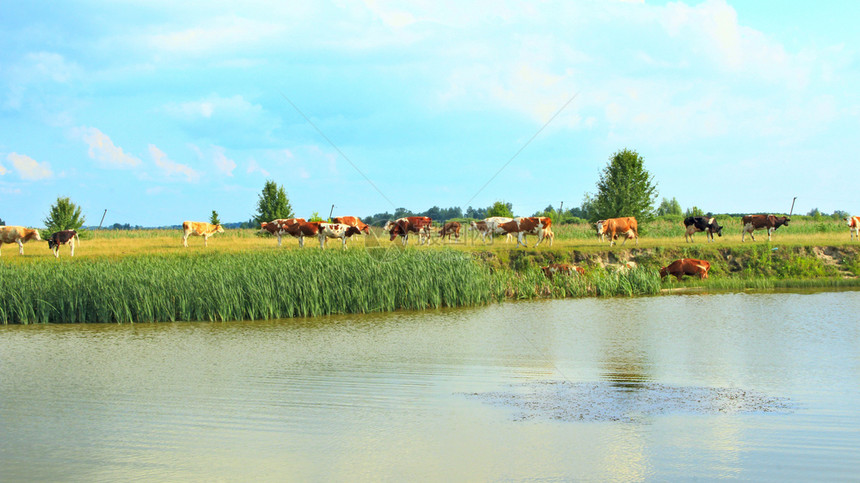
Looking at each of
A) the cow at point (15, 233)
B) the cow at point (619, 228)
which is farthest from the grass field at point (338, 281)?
the cow at point (15, 233)

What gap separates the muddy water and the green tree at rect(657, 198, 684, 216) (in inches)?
2633

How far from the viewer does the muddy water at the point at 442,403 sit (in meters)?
6.49

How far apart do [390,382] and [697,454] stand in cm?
460

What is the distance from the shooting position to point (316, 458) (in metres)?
6.72

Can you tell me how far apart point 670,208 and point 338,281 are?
243 feet

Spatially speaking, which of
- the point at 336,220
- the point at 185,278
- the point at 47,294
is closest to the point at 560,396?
the point at 185,278

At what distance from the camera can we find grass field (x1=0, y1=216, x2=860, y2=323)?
17906 mm

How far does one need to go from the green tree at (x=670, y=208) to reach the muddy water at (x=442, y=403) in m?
66.9

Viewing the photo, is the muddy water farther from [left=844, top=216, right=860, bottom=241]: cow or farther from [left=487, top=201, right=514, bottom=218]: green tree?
[left=487, top=201, right=514, bottom=218]: green tree

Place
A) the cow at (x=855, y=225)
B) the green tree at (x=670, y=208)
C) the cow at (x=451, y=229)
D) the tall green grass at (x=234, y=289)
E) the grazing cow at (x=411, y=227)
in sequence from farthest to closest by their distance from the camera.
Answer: the green tree at (x=670, y=208)
the cow at (x=451, y=229)
the cow at (x=855, y=225)
the grazing cow at (x=411, y=227)
the tall green grass at (x=234, y=289)

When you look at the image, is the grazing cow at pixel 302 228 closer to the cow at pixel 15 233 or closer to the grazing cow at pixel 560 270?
the cow at pixel 15 233

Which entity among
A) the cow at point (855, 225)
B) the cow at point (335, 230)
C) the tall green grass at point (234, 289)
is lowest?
the tall green grass at point (234, 289)

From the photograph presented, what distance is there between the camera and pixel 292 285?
18.6 meters

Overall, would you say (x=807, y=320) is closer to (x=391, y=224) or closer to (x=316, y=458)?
(x=316, y=458)
